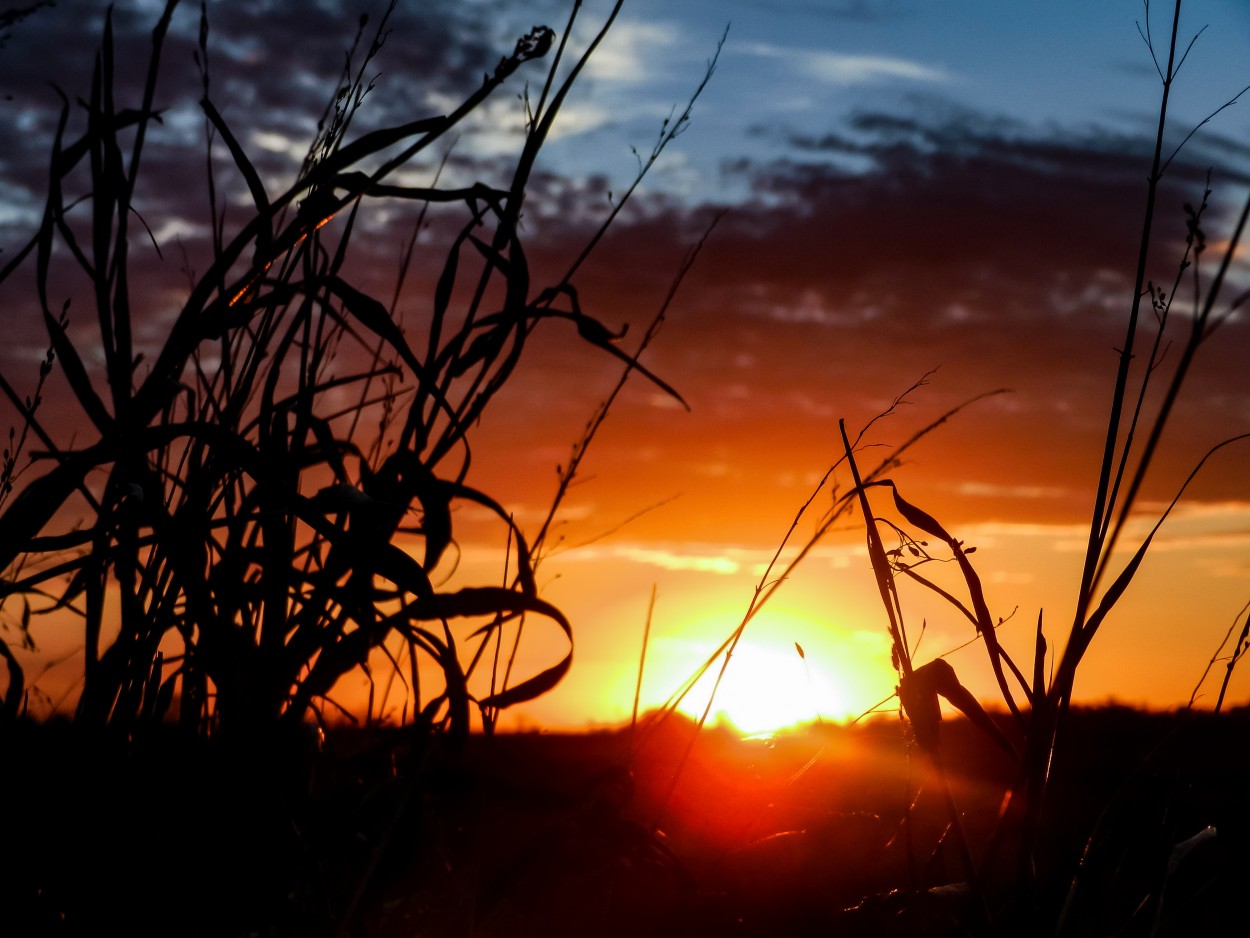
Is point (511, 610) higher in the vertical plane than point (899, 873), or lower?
higher

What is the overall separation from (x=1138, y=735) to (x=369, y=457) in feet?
15.8

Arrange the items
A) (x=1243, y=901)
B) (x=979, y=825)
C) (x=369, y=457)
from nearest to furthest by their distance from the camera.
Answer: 1. (x=369, y=457)
2. (x=1243, y=901)
3. (x=979, y=825)

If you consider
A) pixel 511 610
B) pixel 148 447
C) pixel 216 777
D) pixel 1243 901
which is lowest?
pixel 1243 901

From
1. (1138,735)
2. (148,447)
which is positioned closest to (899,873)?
(148,447)

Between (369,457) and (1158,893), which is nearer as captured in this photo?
(1158,893)

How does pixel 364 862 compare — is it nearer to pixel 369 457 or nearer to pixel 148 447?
pixel 148 447

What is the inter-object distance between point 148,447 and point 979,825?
6.79ft

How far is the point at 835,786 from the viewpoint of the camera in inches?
81.7

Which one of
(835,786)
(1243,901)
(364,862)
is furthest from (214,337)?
(1243,901)

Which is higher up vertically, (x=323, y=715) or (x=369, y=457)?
(x=369, y=457)

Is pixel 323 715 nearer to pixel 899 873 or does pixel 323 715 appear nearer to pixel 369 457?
pixel 369 457

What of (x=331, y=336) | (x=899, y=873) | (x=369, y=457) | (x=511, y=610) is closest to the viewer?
(x=511, y=610)

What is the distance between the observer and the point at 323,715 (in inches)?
45.4

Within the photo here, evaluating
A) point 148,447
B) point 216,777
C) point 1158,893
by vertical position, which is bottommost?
point 1158,893
